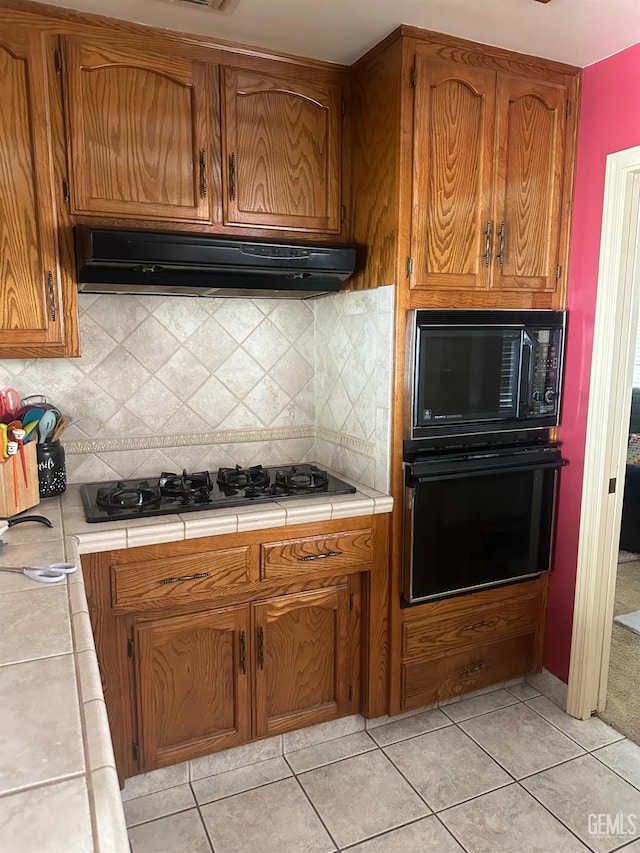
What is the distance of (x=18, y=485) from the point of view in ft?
6.17

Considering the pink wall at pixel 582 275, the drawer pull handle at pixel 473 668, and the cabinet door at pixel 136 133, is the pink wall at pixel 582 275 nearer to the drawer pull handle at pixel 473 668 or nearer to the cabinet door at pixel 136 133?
the drawer pull handle at pixel 473 668

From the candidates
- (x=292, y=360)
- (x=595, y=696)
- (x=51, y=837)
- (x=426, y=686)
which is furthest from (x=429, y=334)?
(x=51, y=837)

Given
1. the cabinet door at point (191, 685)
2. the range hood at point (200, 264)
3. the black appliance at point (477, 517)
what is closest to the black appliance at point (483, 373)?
the black appliance at point (477, 517)

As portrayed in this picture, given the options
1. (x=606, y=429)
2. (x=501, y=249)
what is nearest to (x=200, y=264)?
(x=501, y=249)

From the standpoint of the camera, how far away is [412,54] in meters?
2.00

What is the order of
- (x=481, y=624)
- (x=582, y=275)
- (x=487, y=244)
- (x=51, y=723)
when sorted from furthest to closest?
(x=481, y=624) < (x=582, y=275) < (x=487, y=244) < (x=51, y=723)

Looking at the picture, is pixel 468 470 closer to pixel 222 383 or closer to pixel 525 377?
pixel 525 377

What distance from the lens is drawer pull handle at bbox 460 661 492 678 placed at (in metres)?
2.42

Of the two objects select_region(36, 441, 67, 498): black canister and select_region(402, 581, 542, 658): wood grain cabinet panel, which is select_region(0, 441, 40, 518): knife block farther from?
select_region(402, 581, 542, 658): wood grain cabinet panel

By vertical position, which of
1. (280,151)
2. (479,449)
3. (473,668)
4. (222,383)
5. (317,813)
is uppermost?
(280,151)

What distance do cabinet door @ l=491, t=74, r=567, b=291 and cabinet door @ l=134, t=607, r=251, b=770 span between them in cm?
156

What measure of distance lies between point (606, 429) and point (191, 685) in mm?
1682

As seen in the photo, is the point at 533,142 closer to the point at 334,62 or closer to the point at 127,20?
the point at 334,62

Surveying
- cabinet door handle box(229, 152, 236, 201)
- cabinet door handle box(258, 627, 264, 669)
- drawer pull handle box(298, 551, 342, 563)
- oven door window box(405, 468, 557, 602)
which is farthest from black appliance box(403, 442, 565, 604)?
cabinet door handle box(229, 152, 236, 201)
